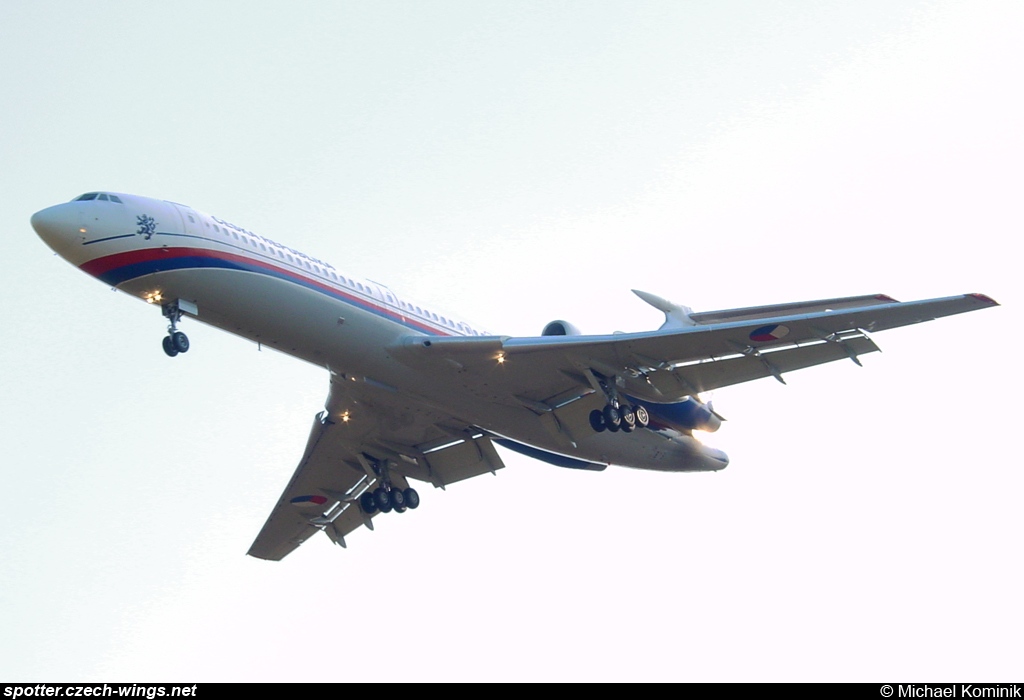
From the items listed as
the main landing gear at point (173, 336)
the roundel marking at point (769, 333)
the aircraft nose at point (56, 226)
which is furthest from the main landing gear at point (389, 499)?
the aircraft nose at point (56, 226)

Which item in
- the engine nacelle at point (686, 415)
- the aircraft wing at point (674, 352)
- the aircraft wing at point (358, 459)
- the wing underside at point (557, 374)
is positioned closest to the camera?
the aircraft wing at point (674, 352)

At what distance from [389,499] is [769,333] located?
11.2 m

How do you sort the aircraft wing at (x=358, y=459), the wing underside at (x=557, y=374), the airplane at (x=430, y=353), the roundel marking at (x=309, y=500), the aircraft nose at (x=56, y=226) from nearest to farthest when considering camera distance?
the aircraft nose at (x=56, y=226)
the airplane at (x=430, y=353)
the wing underside at (x=557, y=374)
the aircraft wing at (x=358, y=459)
the roundel marking at (x=309, y=500)

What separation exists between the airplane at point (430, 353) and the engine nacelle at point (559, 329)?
0.12 ft

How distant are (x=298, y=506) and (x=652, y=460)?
32.1 feet

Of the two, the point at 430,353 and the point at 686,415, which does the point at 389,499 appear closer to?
the point at 430,353

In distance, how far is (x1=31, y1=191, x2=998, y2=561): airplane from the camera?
2467cm

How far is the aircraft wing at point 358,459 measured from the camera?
1160 inches

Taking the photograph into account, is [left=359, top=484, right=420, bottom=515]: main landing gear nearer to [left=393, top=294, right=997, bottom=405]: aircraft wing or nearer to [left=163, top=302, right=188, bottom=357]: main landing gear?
[left=393, top=294, right=997, bottom=405]: aircraft wing

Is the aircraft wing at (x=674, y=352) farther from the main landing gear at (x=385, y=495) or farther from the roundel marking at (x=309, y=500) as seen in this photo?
the roundel marking at (x=309, y=500)

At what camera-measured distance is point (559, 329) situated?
96.1 ft

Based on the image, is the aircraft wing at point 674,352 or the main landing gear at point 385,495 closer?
the aircraft wing at point 674,352

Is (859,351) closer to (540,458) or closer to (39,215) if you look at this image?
(540,458)
